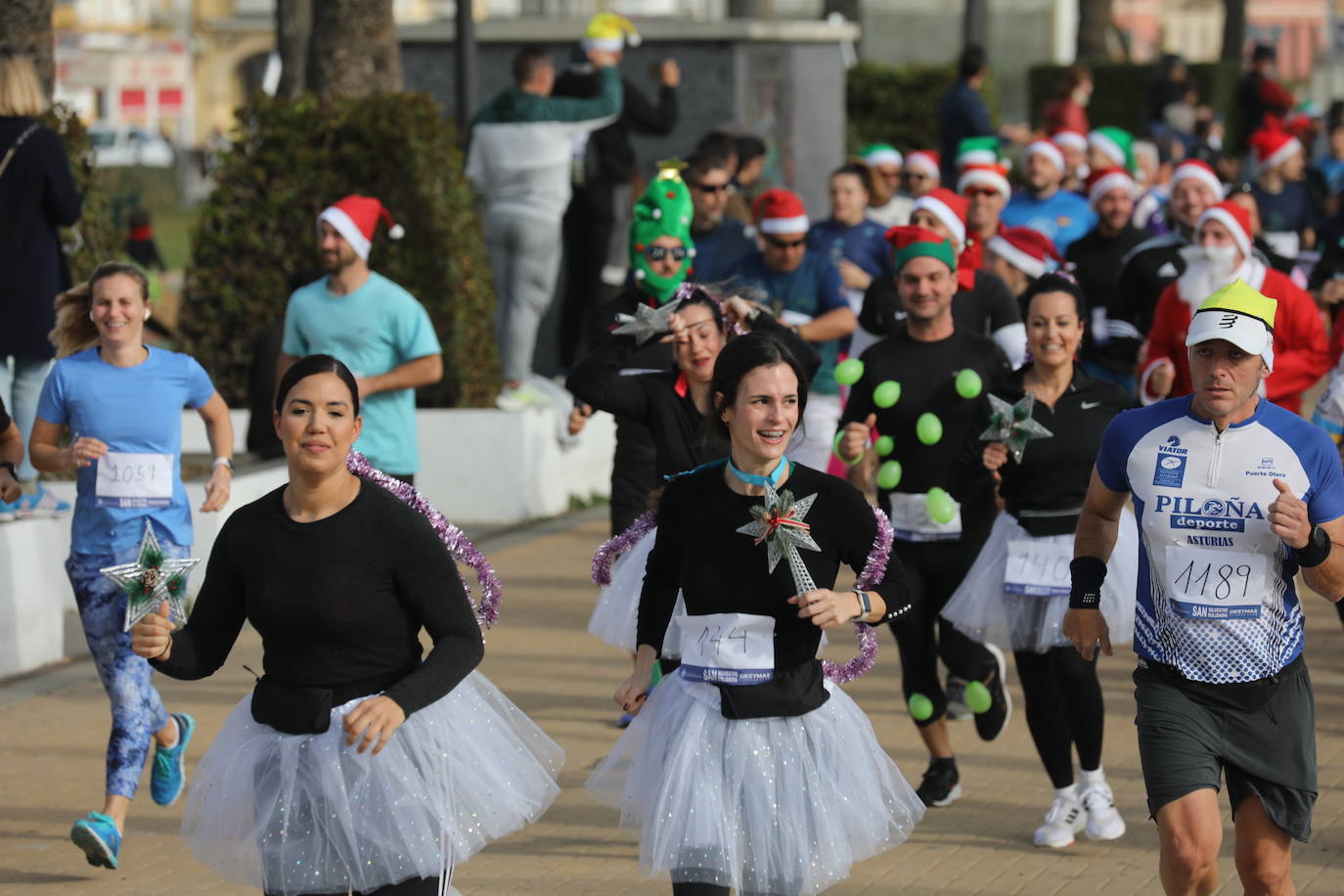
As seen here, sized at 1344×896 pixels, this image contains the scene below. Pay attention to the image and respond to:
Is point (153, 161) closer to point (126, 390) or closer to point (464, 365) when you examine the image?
point (464, 365)

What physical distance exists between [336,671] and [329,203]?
8.60m

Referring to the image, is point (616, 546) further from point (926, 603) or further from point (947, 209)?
point (947, 209)

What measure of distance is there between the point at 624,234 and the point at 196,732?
7934 mm

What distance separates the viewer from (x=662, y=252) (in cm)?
850

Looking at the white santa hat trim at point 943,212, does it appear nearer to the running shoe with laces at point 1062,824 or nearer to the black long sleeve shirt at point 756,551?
the running shoe with laces at point 1062,824

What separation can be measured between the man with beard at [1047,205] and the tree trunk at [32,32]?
581 cm

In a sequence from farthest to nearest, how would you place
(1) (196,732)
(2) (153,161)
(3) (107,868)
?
(2) (153,161) < (1) (196,732) < (3) (107,868)

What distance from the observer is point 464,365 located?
13391 mm

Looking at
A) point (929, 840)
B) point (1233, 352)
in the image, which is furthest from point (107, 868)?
point (1233, 352)

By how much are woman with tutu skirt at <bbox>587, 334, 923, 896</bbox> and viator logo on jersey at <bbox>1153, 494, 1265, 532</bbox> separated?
699 mm

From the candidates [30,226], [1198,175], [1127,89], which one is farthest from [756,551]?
[1127,89]

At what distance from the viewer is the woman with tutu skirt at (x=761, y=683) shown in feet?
16.9

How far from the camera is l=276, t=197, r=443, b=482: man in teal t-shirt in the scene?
8656mm

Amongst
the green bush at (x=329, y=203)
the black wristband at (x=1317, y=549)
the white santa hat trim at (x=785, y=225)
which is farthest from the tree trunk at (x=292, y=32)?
the black wristband at (x=1317, y=549)
